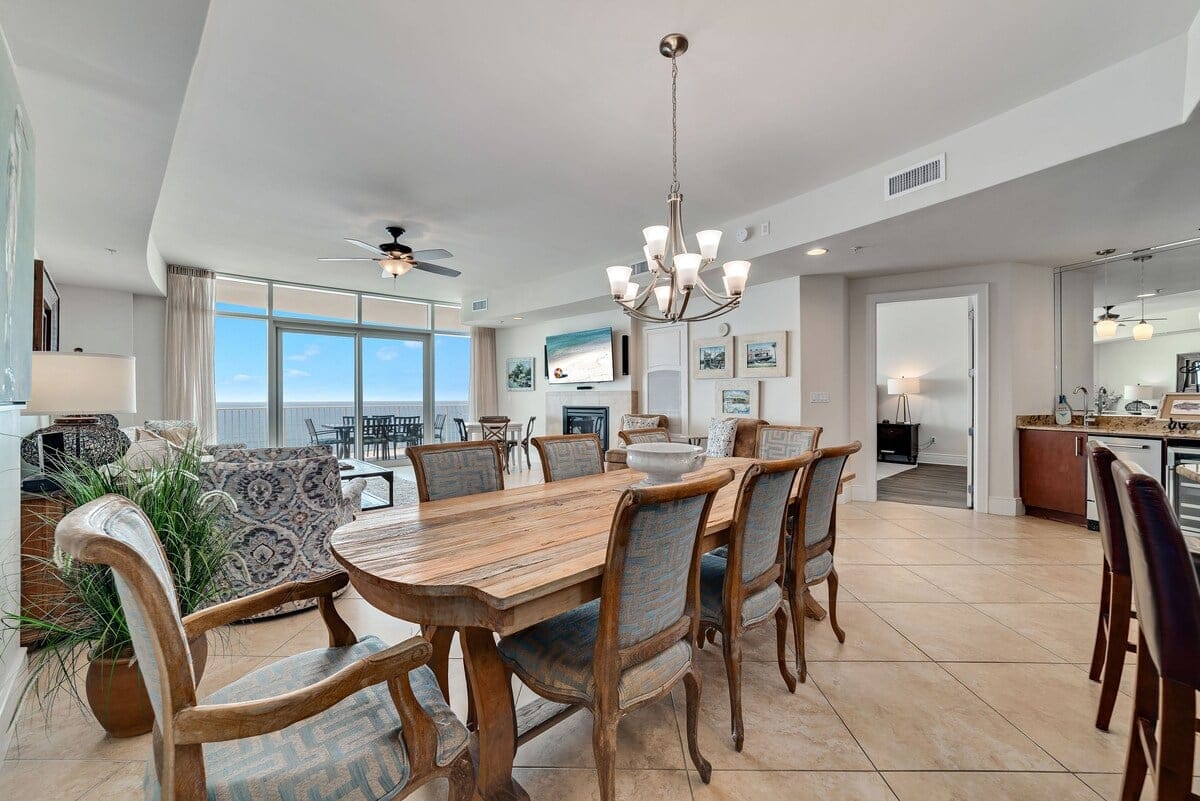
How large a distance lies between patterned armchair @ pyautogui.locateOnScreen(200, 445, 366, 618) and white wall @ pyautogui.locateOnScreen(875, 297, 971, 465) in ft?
24.3

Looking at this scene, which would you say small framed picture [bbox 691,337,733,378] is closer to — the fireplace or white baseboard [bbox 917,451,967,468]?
the fireplace

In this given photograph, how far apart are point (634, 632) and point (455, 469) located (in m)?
1.18

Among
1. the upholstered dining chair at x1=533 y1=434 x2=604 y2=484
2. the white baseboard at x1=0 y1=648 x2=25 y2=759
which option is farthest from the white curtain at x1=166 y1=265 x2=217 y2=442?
the upholstered dining chair at x1=533 y1=434 x2=604 y2=484

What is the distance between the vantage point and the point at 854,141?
120 inches

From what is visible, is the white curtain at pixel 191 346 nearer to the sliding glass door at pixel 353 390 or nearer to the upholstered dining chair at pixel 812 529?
the sliding glass door at pixel 353 390

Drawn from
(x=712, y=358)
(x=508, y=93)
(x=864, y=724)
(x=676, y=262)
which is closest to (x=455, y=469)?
(x=676, y=262)

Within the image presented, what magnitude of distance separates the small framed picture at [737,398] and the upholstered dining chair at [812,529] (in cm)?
331

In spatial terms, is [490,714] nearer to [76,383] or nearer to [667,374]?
[76,383]

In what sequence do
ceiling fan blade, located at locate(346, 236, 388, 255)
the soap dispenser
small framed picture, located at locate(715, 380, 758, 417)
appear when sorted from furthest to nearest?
small framed picture, located at locate(715, 380, 758, 417), the soap dispenser, ceiling fan blade, located at locate(346, 236, 388, 255)

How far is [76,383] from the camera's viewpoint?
2303 mm

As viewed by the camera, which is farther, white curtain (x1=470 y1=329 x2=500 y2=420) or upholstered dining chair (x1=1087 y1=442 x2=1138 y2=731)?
white curtain (x1=470 y1=329 x2=500 y2=420)

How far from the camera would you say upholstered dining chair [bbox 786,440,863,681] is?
1.90 meters

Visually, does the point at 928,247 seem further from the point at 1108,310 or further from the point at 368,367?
the point at 368,367

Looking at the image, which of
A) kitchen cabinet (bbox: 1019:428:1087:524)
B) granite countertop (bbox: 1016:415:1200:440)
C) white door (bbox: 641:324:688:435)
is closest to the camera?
granite countertop (bbox: 1016:415:1200:440)
